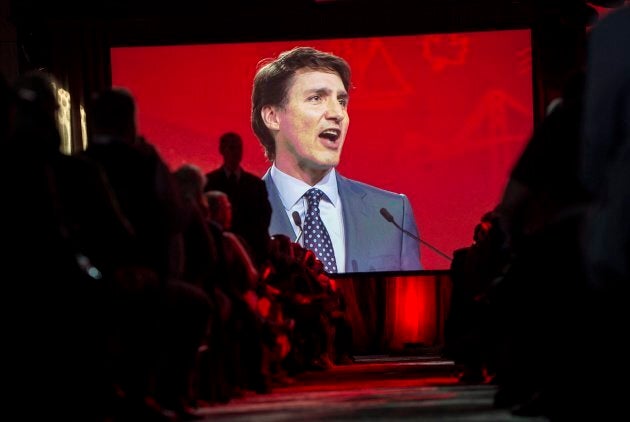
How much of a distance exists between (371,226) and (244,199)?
415cm

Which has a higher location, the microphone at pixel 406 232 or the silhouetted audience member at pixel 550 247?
the microphone at pixel 406 232

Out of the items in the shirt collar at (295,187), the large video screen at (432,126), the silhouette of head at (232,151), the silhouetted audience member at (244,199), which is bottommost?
the silhouetted audience member at (244,199)

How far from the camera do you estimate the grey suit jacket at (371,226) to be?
13.9 metres

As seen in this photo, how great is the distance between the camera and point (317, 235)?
13945 millimetres

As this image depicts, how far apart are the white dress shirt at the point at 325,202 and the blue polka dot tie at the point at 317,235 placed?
39mm

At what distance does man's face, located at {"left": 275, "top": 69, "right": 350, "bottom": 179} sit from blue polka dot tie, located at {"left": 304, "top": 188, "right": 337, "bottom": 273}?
272 mm

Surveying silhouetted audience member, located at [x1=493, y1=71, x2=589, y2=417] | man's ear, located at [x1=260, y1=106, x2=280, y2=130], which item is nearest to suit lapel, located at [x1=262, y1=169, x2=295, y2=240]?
man's ear, located at [x1=260, y1=106, x2=280, y2=130]

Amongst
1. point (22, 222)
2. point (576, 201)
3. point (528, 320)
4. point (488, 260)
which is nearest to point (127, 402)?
point (22, 222)

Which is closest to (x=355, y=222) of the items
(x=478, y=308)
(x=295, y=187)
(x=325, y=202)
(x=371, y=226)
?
(x=371, y=226)

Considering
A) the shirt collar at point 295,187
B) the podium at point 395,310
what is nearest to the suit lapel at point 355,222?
the shirt collar at point 295,187

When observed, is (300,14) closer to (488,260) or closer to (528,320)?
(488,260)

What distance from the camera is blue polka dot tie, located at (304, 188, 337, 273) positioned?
13898mm

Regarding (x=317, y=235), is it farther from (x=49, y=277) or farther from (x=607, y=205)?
(x=607, y=205)

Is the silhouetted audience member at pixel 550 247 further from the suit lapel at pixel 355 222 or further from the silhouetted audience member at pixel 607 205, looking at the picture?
the suit lapel at pixel 355 222
